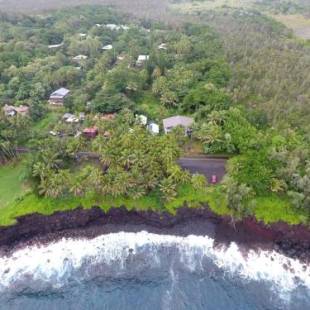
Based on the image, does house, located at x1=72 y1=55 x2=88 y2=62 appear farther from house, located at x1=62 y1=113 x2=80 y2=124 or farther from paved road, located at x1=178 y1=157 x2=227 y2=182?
paved road, located at x1=178 y1=157 x2=227 y2=182

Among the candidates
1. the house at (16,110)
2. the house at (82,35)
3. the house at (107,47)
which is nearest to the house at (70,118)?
the house at (16,110)

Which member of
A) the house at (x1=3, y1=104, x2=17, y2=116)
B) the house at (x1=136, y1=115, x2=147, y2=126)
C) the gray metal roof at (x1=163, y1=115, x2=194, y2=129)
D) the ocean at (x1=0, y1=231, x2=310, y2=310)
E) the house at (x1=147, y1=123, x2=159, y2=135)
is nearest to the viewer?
the ocean at (x1=0, y1=231, x2=310, y2=310)

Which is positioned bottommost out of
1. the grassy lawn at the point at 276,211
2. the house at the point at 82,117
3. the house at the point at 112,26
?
the house at the point at 112,26

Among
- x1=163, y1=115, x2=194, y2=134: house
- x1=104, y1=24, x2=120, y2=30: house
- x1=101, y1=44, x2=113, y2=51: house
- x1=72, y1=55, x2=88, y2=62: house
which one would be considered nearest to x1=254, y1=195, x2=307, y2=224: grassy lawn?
x1=163, y1=115, x2=194, y2=134: house

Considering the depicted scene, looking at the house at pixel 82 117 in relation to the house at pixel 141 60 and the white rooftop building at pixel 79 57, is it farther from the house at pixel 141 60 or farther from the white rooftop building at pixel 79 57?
the white rooftop building at pixel 79 57


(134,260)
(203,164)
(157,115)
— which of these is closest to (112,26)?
(157,115)

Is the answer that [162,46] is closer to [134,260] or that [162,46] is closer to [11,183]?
[11,183]

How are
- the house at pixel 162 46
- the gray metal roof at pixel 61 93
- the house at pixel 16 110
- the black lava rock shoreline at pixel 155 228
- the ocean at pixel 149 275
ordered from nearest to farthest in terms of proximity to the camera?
the ocean at pixel 149 275
the black lava rock shoreline at pixel 155 228
the house at pixel 16 110
the gray metal roof at pixel 61 93
the house at pixel 162 46
